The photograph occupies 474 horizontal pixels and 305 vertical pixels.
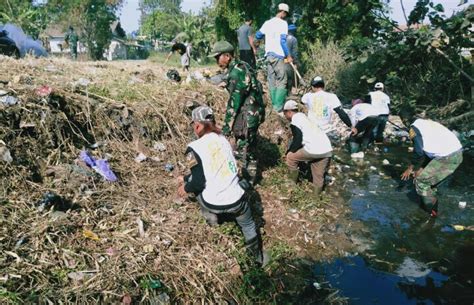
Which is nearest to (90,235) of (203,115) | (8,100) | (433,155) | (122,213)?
(122,213)

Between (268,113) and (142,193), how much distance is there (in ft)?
10.8

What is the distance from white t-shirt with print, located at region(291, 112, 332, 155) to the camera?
16.6ft

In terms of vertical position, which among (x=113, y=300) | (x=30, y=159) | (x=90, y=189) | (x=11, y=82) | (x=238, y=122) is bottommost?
(x=113, y=300)

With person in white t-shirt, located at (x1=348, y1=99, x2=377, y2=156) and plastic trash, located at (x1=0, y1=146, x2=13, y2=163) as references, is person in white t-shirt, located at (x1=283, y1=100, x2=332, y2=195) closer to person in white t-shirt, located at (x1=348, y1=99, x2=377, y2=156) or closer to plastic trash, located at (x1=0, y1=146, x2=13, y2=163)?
person in white t-shirt, located at (x1=348, y1=99, x2=377, y2=156)

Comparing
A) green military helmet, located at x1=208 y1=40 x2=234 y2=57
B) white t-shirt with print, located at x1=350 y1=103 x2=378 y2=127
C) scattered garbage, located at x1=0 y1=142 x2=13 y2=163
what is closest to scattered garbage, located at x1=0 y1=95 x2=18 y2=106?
scattered garbage, located at x1=0 y1=142 x2=13 y2=163

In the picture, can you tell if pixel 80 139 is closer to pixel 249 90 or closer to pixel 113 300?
pixel 249 90

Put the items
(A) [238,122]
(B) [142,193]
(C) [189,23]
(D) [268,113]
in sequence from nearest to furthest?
(B) [142,193], (A) [238,122], (D) [268,113], (C) [189,23]

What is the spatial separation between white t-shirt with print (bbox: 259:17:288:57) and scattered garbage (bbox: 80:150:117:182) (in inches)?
157

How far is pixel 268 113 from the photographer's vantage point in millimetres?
6824

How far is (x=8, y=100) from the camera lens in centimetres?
414

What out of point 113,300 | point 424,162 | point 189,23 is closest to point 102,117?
point 113,300

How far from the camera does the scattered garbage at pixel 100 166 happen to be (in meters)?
4.26

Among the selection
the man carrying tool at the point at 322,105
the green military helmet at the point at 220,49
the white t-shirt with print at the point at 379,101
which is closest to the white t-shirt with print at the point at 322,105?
the man carrying tool at the point at 322,105

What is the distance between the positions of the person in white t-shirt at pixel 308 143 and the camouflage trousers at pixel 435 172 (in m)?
1.20
